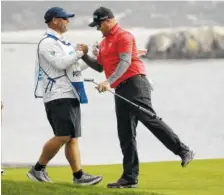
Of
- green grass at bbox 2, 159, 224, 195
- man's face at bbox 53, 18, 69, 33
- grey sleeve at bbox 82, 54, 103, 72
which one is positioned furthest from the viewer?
grey sleeve at bbox 82, 54, 103, 72

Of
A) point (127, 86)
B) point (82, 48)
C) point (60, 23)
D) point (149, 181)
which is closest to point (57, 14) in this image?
point (60, 23)

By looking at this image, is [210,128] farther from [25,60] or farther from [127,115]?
[127,115]

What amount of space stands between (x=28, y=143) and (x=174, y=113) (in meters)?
1.87

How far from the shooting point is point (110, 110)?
11.0 m

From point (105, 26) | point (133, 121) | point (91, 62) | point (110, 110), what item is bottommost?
point (110, 110)

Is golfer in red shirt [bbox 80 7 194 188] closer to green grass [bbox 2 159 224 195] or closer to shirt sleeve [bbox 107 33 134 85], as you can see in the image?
shirt sleeve [bbox 107 33 134 85]

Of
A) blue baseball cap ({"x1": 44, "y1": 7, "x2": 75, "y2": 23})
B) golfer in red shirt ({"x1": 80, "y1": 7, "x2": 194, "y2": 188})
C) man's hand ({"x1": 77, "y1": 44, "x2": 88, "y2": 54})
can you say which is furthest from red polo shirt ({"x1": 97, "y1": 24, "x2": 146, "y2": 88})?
blue baseball cap ({"x1": 44, "y1": 7, "x2": 75, "y2": 23})

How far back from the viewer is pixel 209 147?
32.6 feet

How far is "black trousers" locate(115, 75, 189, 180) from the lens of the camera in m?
6.48

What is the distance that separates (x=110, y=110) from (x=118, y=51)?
4.61 metres

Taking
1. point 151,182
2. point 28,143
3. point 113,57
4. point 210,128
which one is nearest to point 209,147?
point 210,128

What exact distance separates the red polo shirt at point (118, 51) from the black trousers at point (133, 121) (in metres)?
0.05

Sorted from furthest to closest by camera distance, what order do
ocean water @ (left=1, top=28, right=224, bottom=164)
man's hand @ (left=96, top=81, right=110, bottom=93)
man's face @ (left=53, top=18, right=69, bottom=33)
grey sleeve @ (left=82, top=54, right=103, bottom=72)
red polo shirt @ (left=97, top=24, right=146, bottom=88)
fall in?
ocean water @ (left=1, top=28, right=224, bottom=164) → grey sleeve @ (left=82, top=54, right=103, bottom=72) → man's face @ (left=53, top=18, right=69, bottom=33) → red polo shirt @ (left=97, top=24, right=146, bottom=88) → man's hand @ (left=96, top=81, right=110, bottom=93)

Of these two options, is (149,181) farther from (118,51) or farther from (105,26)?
(105,26)
